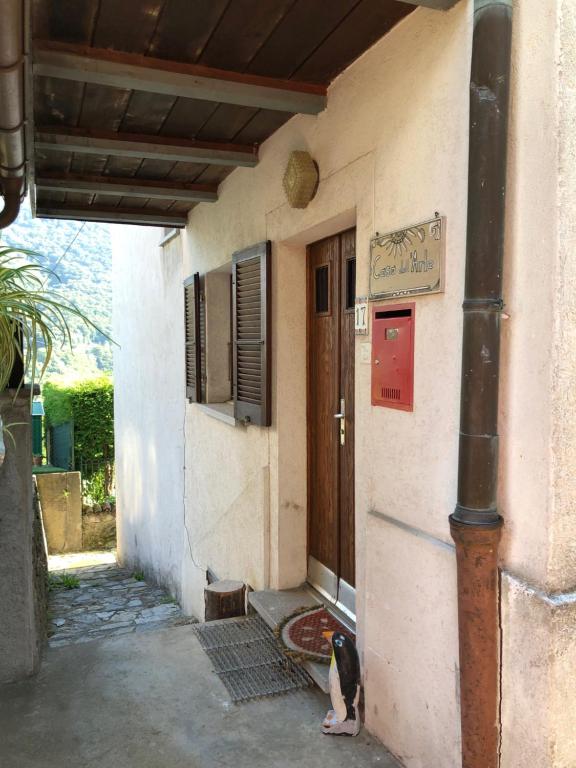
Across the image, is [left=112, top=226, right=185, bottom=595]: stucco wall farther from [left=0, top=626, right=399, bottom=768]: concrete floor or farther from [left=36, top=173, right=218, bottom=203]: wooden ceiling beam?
[left=0, top=626, right=399, bottom=768]: concrete floor

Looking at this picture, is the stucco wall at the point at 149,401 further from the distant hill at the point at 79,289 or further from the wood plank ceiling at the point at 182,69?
the wood plank ceiling at the point at 182,69

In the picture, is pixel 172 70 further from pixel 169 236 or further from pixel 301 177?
pixel 169 236

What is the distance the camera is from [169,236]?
294 inches

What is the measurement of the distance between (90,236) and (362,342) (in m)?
51.3

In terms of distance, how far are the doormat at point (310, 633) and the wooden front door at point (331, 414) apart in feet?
0.51

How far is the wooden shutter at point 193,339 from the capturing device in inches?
245

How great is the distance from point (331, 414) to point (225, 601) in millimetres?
1674

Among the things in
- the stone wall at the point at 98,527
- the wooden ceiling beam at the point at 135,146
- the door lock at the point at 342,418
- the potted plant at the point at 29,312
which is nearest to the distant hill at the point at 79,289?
the potted plant at the point at 29,312

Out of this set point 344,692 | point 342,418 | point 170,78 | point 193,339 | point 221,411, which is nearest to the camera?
point 344,692

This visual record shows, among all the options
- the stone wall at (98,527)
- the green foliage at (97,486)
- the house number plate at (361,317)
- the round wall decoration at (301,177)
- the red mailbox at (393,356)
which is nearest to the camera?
the red mailbox at (393,356)

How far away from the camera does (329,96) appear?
3490mm

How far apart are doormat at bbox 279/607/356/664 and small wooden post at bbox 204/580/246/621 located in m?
0.78

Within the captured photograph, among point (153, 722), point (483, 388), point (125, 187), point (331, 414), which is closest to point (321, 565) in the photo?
point (331, 414)

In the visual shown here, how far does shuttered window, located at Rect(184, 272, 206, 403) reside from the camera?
6.21m
